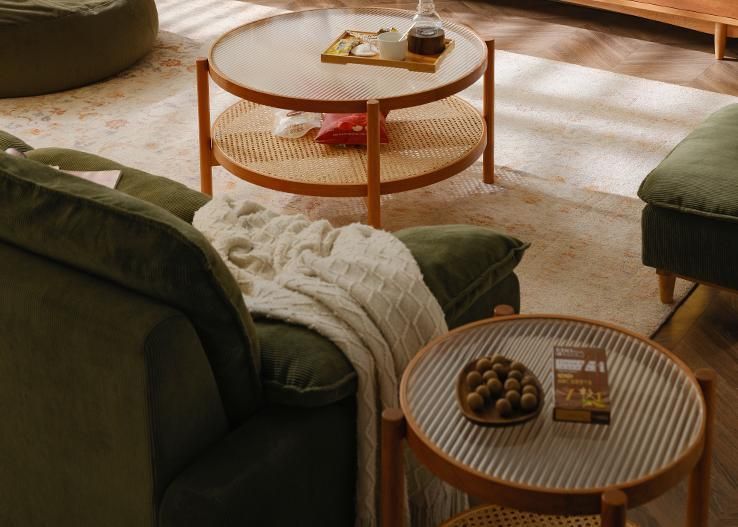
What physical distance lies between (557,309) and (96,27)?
8.00 ft

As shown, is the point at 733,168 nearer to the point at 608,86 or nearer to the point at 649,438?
the point at 649,438

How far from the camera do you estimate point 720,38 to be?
446 centimetres

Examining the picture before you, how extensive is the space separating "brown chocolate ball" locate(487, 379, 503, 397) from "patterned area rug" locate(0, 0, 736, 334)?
3.91 ft

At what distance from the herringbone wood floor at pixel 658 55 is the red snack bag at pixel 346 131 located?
3.36ft

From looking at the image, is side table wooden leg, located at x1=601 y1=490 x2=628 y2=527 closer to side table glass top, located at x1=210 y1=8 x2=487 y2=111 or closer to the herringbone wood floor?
the herringbone wood floor

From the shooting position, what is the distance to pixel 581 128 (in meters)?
3.92

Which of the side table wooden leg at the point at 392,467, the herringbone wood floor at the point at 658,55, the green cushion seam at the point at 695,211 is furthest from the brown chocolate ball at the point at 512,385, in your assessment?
the green cushion seam at the point at 695,211

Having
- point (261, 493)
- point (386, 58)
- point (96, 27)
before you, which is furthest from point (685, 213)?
point (96, 27)

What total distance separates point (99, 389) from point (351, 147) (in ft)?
6.23

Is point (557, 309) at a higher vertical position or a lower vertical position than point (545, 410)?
lower

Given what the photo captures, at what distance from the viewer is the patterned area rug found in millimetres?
3023

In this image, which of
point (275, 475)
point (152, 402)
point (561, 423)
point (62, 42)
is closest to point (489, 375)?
point (561, 423)

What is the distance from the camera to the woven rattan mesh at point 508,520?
194 cm

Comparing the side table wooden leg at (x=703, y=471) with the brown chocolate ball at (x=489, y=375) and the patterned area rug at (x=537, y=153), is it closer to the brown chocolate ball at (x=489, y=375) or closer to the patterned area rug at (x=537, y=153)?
the brown chocolate ball at (x=489, y=375)
